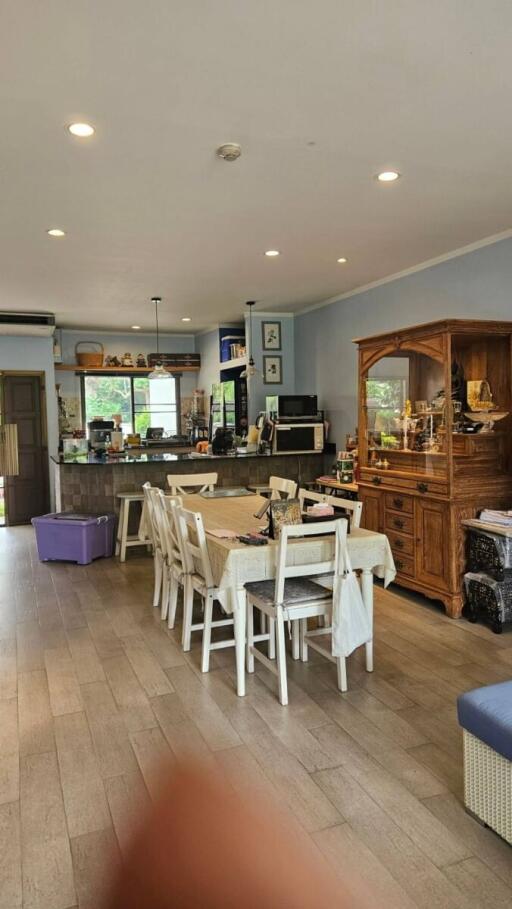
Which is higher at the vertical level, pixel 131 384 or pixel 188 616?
pixel 131 384

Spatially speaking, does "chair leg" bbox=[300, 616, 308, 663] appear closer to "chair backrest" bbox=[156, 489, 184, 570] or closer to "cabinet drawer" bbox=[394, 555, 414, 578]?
"chair backrest" bbox=[156, 489, 184, 570]

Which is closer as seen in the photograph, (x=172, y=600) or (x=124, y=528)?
(x=172, y=600)

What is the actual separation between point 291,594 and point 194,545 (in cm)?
74

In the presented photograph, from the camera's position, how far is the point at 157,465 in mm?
6543

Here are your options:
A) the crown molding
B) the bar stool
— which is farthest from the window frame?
the bar stool

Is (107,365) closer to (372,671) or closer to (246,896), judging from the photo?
(372,671)

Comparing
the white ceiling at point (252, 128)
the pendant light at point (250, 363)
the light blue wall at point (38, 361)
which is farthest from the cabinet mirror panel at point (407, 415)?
the light blue wall at point (38, 361)

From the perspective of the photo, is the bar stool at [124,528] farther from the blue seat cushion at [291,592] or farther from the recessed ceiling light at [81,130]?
the recessed ceiling light at [81,130]

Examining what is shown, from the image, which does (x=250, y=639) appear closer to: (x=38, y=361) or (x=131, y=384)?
(x=38, y=361)

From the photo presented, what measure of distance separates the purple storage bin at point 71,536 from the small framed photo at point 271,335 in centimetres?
327

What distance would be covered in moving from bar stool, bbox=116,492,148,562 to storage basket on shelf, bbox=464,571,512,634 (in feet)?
10.5

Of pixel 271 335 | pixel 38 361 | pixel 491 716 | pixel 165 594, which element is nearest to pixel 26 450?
pixel 38 361

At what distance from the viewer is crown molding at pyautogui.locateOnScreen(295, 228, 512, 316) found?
4.54 meters

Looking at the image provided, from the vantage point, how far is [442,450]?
4.27 meters
